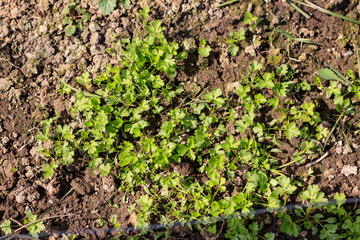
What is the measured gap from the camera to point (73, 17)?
10.2 ft

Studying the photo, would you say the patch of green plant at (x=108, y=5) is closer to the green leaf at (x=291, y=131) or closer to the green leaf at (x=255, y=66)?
the green leaf at (x=255, y=66)

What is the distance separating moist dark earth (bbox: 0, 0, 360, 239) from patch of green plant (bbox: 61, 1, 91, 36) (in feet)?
0.18

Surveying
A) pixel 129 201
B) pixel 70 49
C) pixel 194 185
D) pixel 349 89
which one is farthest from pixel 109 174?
pixel 349 89

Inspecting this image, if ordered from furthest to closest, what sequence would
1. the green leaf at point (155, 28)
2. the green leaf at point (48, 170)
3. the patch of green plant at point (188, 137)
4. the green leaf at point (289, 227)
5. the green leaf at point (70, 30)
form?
the green leaf at point (70, 30), the green leaf at point (155, 28), the green leaf at point (48, 170), the patch of green plant at point (188, 137), the green leaf at point (289, 227)

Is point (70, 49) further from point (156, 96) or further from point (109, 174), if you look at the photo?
point (109, 174)

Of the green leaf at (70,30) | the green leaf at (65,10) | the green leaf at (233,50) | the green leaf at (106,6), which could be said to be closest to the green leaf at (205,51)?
the green leaf at (233,50)

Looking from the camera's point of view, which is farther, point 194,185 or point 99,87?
point 99,87

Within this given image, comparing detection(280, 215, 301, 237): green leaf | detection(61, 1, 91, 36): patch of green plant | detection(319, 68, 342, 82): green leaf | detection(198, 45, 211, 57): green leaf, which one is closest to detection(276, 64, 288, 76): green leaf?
detection(319, 68, 342, 82): green leaf

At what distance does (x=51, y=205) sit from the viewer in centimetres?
271

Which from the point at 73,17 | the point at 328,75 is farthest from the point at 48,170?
the point at 328,75

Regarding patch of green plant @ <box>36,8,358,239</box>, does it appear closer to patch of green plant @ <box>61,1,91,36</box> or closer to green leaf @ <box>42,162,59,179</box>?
green leaf @ <box>42,162,59,179</box>

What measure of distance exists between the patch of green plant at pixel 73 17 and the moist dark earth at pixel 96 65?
5 centimetres

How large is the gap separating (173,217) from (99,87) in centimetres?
128

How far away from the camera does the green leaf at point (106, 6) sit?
10.00 feet
